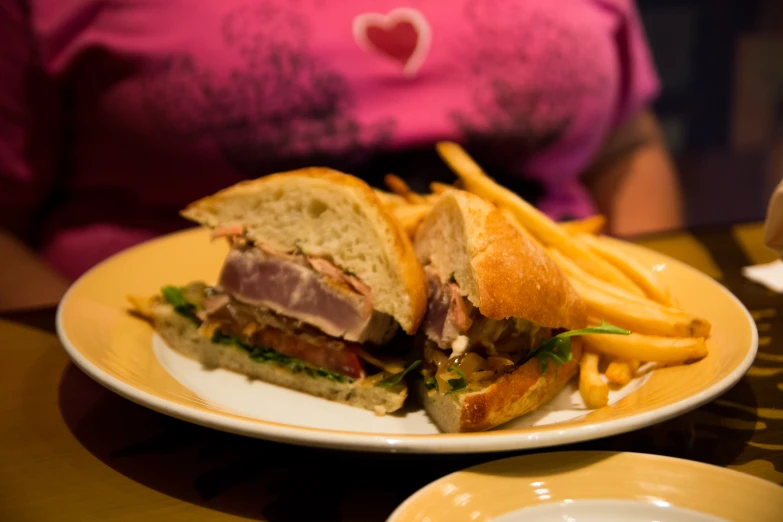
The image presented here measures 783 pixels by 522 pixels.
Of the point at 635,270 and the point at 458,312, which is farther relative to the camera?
the point at 635,270

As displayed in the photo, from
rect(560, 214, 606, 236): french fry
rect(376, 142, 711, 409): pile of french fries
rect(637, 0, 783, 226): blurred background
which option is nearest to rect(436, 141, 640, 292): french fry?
rect(376, 142, 711, 409): pile of french fries

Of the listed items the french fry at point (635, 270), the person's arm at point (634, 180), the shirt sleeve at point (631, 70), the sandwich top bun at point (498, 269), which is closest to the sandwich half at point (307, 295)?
the sandwich top bun at point (498, 269)

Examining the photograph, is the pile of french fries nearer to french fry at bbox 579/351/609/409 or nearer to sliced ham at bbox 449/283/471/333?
french fry at bbox 579/351/609/409

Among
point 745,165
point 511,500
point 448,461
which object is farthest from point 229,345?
point 745,165

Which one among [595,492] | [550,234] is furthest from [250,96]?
[595,492]

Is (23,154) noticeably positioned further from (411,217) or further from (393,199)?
(411,217)

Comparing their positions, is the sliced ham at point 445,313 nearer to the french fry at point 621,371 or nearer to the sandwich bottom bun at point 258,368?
the sandwich bottom bun at point 258,368
